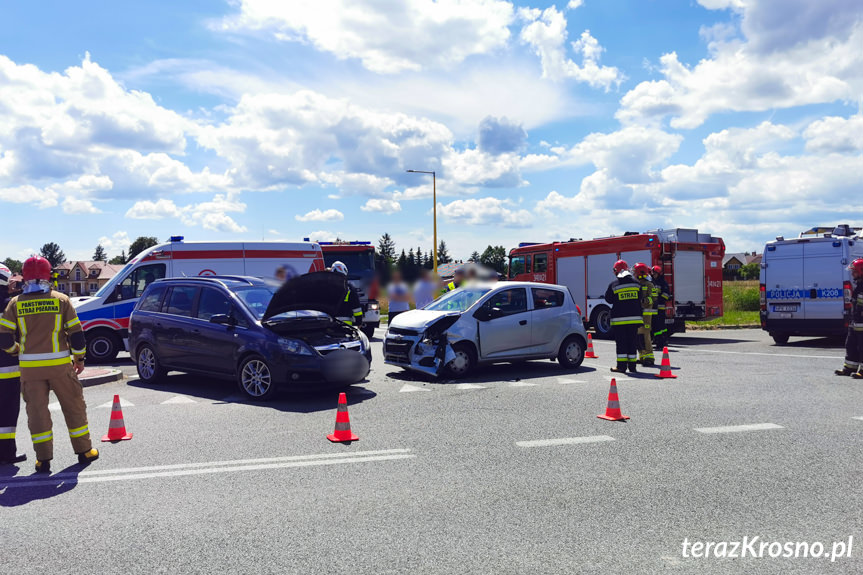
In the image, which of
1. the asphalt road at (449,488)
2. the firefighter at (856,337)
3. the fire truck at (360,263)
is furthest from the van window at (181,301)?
the firefighter at (856,337)

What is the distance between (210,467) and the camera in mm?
5984

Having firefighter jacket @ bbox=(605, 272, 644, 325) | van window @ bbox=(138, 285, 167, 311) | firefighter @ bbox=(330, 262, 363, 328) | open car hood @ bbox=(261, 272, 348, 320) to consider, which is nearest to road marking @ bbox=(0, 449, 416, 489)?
→ open car hood @ bbox=(261, 272, 348, 320)

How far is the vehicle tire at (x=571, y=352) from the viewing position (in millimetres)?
12398

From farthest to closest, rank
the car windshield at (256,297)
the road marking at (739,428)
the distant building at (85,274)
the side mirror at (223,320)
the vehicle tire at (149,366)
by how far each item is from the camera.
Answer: the distant building at (85,274) < the vehicle tire at (149,366) < the car windshield at (256,297) < the side mirror at (223,320) < the road marking at (739,428)

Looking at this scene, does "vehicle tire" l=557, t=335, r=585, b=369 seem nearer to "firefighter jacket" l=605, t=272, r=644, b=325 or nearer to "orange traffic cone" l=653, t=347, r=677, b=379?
"firefighter jacket" l=605, t=272, r=644, b=325

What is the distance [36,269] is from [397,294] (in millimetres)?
11429

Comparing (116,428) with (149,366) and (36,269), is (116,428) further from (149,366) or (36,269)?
(149,366)

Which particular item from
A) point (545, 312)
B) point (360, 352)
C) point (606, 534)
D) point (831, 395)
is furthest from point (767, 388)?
point (606, 534)

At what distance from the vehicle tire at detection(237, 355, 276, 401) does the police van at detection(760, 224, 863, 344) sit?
44.4 feet

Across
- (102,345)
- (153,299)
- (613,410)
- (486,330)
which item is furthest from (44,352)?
(102,345)

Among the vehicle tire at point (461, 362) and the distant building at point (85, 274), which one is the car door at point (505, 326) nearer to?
the vehicle tire at point (461, 362)

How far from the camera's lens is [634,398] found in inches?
367

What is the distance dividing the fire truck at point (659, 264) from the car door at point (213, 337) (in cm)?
1136

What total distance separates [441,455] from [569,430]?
1.74 m
